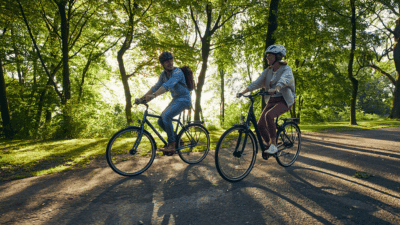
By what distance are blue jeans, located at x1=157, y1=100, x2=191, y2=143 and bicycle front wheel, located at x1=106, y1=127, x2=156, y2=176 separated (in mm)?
403

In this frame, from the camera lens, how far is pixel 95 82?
25250 mm

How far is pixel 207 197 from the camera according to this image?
299cm

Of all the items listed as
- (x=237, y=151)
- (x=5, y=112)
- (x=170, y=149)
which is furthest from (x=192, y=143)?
(x=5, y=112)

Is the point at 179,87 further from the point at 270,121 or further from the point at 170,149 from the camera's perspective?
the point at 270,121

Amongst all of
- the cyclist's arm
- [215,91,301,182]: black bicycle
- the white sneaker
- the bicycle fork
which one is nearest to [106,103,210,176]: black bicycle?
[215,91,301,182]: black bicycle

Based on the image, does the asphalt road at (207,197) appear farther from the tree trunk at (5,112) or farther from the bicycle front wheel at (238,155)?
the tree trunk at (5,112)

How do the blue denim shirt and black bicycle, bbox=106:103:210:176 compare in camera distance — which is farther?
the blue denim shirt

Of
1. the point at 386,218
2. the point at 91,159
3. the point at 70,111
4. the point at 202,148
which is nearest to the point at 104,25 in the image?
the point at 70,111

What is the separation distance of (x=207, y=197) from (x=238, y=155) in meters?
1.04

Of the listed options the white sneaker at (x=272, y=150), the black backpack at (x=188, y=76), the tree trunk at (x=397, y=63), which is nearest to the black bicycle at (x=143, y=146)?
the black backpack at (x=188, y=76)

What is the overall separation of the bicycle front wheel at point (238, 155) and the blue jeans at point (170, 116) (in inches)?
50.0

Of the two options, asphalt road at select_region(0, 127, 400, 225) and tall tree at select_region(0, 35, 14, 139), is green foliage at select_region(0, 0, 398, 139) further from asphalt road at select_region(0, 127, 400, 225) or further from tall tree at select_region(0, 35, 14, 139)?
asphalt road at select_region(0, 127, 400, 225)

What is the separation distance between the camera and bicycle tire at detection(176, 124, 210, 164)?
4826 millimetres

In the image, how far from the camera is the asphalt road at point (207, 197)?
245 cm
